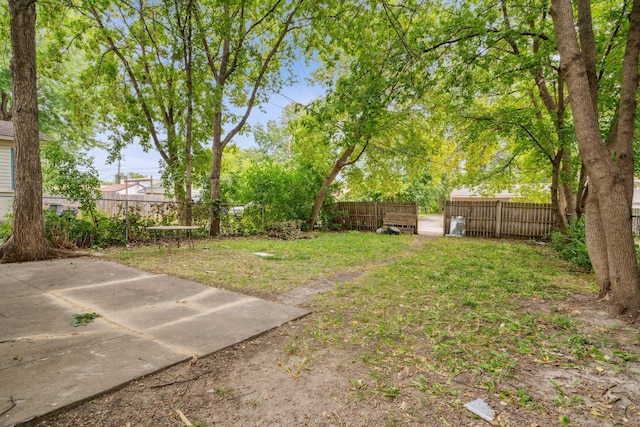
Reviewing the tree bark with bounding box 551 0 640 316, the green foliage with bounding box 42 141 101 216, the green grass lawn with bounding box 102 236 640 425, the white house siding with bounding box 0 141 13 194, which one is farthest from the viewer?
the white house siding with bounding box 0 141 13 194

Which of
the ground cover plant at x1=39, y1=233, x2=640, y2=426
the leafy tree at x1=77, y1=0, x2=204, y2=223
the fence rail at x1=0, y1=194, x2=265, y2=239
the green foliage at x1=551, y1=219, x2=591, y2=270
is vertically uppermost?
the leafy tree at x1=77, y1=0, x2=204, y2=223

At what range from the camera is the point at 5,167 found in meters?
11.9

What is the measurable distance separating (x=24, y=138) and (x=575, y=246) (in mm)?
11100

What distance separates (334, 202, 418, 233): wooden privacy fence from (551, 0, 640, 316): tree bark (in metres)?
10.0

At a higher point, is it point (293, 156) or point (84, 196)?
point (293, 156)

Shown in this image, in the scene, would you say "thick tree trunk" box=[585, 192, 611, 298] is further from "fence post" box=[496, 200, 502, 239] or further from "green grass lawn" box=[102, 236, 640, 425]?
"fence post" box=[496, 200, 502, 239]

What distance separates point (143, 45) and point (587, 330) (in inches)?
449

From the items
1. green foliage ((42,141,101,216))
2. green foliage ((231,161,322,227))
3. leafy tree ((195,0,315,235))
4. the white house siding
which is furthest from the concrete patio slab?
the white house siding

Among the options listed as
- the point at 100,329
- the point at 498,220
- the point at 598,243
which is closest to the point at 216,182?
the point at 100,329

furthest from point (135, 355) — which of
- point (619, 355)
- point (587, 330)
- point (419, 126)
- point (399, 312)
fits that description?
point (419, 126)

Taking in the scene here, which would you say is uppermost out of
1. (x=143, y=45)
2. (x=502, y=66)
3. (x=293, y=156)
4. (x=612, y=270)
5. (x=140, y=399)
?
(x=143, y=45)

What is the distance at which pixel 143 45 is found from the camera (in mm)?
8828

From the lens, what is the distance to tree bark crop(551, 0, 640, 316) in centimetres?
328

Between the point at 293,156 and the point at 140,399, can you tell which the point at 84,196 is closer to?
the point at 140,399
